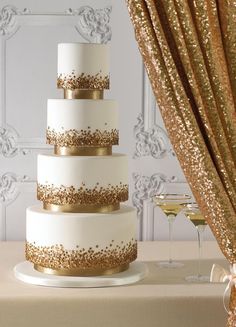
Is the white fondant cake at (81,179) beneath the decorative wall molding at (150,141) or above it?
beneath

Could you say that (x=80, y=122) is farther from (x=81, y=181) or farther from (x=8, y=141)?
(x=8, y=141)

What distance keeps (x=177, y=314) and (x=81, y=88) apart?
22.7 inches

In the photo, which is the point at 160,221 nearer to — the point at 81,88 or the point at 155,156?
the point at 155,156

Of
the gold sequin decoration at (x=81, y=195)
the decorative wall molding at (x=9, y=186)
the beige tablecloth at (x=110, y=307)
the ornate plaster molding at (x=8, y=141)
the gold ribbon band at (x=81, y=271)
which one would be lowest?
the beige tablecloth at (x=110, y=307)

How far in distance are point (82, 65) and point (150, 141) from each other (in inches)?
29.3

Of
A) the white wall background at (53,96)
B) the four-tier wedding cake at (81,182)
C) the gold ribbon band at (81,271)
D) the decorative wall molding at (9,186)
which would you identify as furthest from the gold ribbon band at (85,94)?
the decorative wall molding at (9,186)

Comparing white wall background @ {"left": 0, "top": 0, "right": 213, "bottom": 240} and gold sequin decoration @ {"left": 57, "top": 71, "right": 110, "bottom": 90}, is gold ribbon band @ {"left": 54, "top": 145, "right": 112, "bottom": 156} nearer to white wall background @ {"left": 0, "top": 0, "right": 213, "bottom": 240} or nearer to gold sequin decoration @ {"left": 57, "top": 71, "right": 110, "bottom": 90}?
gold sequin decoration @ {"left": 57, "top": 71, "right": 110, "bottom": 90}

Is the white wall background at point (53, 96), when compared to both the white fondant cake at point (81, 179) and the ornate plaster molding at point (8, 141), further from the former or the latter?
the white fondant cake at point (81, 179)

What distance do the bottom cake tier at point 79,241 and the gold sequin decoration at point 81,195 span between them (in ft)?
0.10

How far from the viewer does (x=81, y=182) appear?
1.69 meters

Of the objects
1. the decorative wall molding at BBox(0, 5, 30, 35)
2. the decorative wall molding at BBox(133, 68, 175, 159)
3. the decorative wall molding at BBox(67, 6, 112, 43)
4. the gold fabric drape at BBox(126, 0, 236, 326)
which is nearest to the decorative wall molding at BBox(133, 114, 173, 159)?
the decorative wall molding at BBox(133, 68, 175, 159)

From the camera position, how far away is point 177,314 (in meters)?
1.62

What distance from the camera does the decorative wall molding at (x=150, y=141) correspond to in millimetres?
2398

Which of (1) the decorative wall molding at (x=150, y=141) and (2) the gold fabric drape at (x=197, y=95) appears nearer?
(2) the gold fabric drape at (x=197, y=95)
